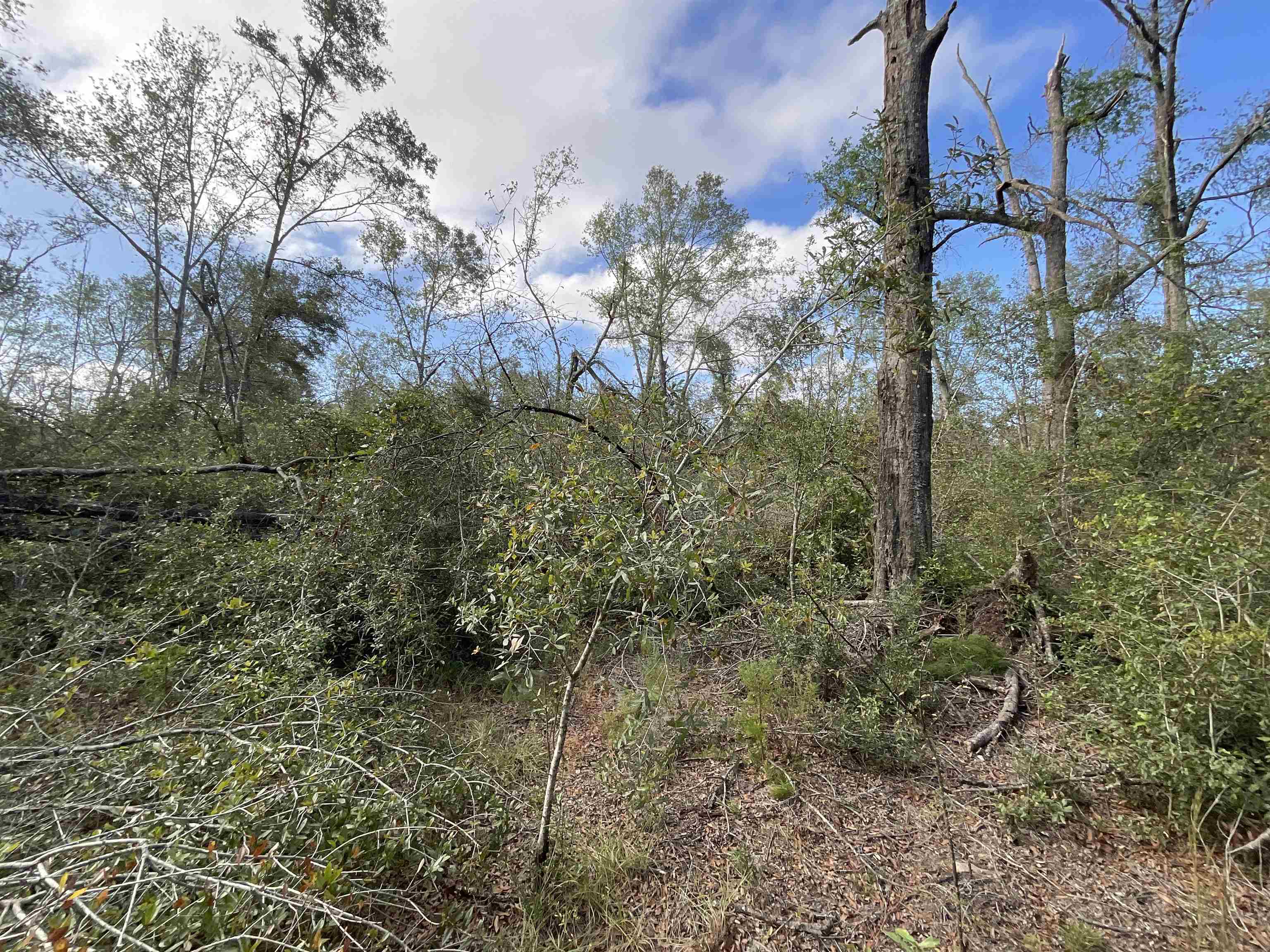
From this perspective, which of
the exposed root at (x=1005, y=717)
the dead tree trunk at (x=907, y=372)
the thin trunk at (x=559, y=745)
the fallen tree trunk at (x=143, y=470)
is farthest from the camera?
the dead tree trunk at (x=907, y=372)

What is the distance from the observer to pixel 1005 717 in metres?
2.75

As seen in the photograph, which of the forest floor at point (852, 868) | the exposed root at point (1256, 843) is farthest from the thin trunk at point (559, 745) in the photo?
the exposed root at point (1256, 843)

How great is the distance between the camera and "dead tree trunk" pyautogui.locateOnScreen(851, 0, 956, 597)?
4.03m

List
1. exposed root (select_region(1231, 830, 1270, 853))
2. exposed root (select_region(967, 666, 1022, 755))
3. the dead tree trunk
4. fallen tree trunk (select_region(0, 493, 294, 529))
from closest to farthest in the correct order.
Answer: exposed root (select_region(1231, 830, 1270, 853)) < exposed root (select_region(967, 666, 1022, 755)) < fallen tree trunk (select_region(0, 493, 294, 529)) < the dead tree trunk

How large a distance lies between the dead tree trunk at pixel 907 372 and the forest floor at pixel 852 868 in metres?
1.61

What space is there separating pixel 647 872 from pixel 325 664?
6.94 ft

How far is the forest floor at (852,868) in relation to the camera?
175 centimetres

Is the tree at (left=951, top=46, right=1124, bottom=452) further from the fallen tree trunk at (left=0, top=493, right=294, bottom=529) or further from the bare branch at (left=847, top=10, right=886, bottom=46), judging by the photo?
the fallen tree trunk at (left=0, top=493, right=294, bottom=529)

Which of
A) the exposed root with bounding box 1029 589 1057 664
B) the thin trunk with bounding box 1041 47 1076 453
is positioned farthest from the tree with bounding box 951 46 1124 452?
the exposed root with bounding box 1029 589 1057 664

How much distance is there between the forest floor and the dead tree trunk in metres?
1.61

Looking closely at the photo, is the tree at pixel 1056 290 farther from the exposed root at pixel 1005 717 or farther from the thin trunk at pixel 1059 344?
the exposed root at pixel 1005 717

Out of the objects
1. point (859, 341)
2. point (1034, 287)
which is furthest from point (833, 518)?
point (1034, 287)

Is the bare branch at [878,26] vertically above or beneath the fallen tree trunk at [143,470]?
above

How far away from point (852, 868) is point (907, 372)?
349 centimetres
